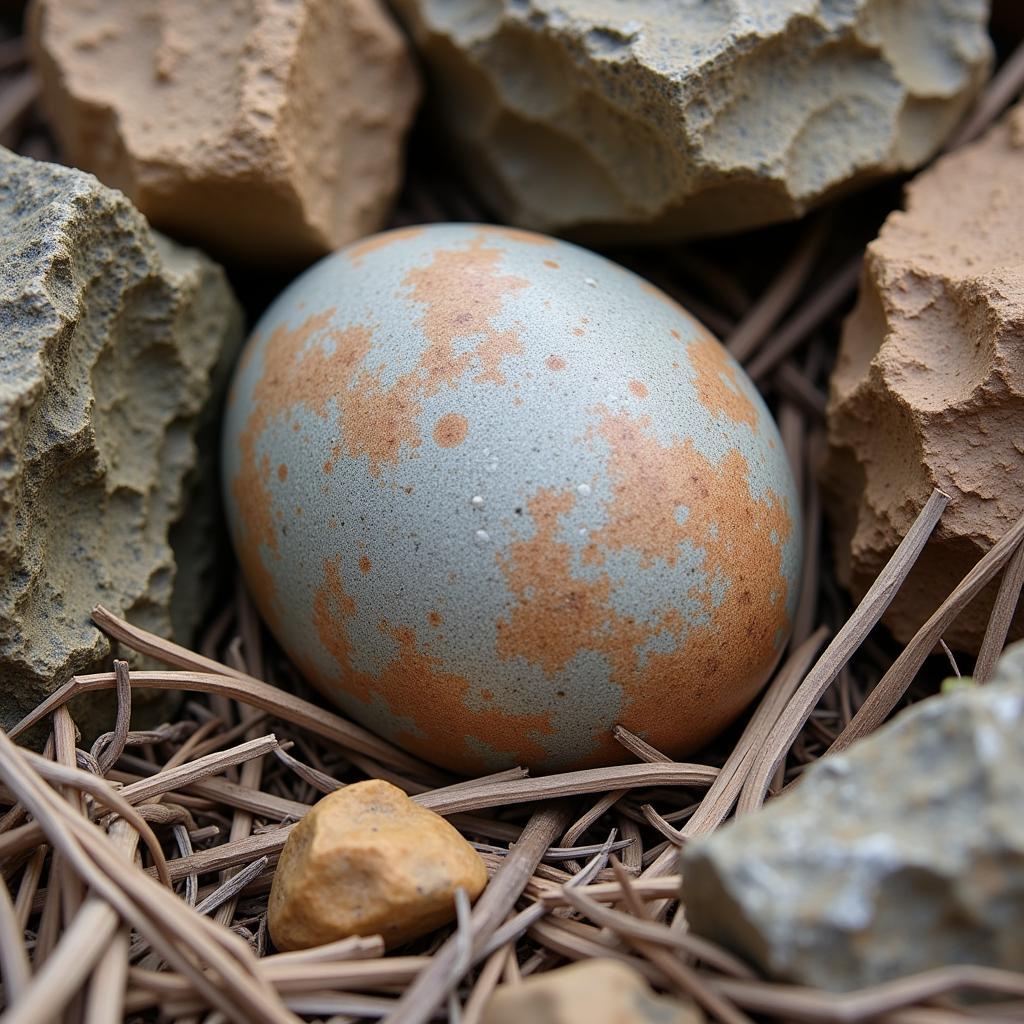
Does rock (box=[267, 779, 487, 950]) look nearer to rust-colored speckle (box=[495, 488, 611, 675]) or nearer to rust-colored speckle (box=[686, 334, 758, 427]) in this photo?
rust-colored speckle (box=[495, 488, 611, 675])

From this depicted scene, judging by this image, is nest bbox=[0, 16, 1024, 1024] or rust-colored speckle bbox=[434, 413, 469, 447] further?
rust-colored speckle bbox=[434, 413, 469, 447]

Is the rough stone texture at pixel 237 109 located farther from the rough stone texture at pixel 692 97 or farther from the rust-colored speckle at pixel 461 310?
the rust-colored speckle at pixel 461 310

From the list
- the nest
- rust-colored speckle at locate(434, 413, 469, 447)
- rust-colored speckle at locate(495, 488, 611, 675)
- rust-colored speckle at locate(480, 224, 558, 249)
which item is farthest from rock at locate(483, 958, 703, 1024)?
rust-colored speckle at locate(480, 224, 558, 249)

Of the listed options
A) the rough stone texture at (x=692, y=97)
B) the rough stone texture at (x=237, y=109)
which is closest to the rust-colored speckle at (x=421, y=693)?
the rough stone texture at (x=237, y=109)

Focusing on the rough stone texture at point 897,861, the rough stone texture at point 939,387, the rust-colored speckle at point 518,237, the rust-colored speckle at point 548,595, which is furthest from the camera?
the rust-colored speckle at point 518,237

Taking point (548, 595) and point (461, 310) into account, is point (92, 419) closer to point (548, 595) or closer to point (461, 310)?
point (461, 310)
